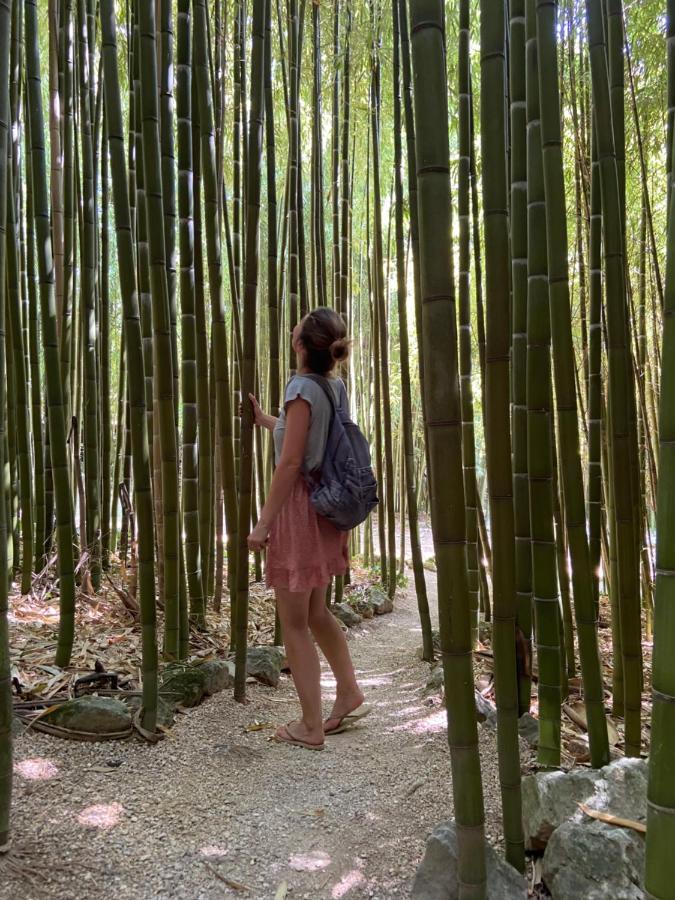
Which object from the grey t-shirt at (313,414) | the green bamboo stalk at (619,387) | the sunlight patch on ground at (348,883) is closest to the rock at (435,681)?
the green bamboo stalk at (619,387)

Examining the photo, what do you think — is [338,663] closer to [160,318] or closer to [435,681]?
[435,681]

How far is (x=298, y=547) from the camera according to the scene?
67.8 inches

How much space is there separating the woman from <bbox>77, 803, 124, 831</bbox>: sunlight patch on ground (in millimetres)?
526

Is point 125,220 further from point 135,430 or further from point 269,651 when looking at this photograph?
point 269,651

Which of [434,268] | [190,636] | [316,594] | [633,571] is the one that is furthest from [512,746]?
[190,636]

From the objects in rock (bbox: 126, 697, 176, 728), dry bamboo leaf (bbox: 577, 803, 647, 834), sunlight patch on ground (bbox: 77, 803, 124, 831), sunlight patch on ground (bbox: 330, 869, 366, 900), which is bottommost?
sunlight patch on ground (bbox: 330, 869, 366, 900)

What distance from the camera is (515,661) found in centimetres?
106

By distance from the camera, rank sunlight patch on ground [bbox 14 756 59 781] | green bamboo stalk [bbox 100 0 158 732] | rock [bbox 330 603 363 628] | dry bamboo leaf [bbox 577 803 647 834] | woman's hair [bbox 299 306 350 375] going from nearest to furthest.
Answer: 1. dry bamboo leaf [bbox 577 803 647 834]
2. sunlight patch on ground [bbox 14 756 59 781]
3. green bamboo stalk [bbox 100 0 158 732]
4. woman's hair [bbox 299 306 350 375]
5. rock [bbox 330 603 363 628]

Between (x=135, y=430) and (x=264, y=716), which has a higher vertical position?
(x=135, y=430)

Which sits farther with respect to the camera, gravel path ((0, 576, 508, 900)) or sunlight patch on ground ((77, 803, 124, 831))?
sunlight patch on ground ((77, 803, 124, 831))

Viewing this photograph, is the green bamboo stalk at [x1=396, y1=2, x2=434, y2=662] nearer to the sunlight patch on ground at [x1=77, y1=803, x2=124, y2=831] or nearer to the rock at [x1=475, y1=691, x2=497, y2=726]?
the rock at [x1=475, y1=691, x2=497, y2=726]

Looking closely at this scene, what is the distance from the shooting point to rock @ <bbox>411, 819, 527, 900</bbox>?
1009 millimetres

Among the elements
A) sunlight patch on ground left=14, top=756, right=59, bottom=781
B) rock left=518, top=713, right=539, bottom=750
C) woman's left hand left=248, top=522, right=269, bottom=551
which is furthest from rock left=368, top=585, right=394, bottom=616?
sunlight patch on ground left=14, top=756, right=59, bottom=781

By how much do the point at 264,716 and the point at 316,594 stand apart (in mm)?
384
